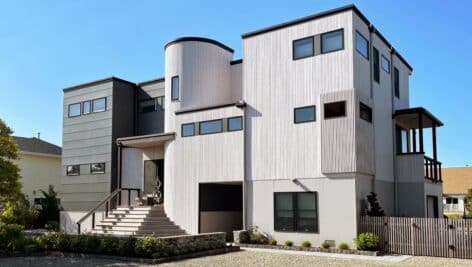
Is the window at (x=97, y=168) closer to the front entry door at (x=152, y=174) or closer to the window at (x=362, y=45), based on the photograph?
the front entry door at (x=152, y=174)

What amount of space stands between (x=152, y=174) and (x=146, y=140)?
6.50 feet

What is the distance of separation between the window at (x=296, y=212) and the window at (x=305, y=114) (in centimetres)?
272

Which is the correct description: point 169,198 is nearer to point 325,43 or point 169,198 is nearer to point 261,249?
point 261,249

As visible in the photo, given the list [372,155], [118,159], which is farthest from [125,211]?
[372,155]

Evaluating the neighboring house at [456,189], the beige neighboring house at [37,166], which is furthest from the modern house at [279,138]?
the neighboring house at [456,189]

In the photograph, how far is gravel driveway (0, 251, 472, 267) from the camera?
13.6 meters

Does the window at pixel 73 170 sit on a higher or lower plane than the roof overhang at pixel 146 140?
lower

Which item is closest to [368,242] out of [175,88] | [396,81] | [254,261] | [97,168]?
[254,261]

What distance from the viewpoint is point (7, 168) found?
21.9 m

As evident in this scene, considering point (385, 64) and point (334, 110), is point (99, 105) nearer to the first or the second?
point (334, 110)

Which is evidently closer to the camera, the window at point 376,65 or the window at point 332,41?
the window at point 332,41

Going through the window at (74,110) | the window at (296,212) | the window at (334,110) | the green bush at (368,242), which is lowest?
the green bush at (368,242)

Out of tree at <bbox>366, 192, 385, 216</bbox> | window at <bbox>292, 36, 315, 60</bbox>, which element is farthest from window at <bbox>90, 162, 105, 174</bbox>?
tree at <bbox>366, 192, 385, 216</bbox>

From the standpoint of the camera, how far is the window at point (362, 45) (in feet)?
57.4
